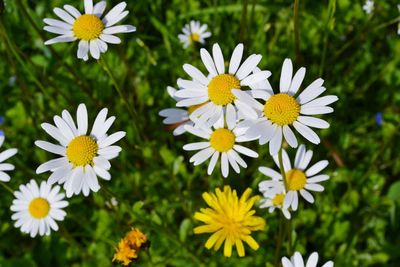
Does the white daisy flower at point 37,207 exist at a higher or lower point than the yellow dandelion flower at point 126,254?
higher

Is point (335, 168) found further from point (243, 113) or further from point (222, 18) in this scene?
point (243, 113)

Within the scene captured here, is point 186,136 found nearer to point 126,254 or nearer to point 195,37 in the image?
point 195,37

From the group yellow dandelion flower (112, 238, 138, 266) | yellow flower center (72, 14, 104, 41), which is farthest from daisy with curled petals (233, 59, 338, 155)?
yellow flower center (72, 14, 104, 41)

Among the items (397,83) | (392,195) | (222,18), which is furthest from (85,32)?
(397,83)

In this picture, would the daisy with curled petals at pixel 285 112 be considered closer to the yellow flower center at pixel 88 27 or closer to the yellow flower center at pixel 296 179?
the yellow flower center at pixel 296 179

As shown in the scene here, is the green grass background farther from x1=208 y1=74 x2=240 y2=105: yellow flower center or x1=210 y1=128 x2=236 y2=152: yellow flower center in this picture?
x1=208 y1=74 x2=240 y2=105: yellow flower center

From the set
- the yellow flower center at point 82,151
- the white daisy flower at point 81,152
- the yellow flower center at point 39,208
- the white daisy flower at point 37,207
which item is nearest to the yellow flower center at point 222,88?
the white daisy flower at point 81,152

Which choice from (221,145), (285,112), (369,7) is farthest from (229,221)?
(369,7)
